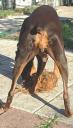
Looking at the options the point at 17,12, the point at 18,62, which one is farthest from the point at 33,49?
the point at 17,12

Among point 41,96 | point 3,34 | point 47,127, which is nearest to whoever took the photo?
point 47,127

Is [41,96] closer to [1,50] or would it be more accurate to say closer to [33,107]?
[33,107]

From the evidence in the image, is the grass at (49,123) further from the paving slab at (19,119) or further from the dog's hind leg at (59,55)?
the dog's hind leg at (59,55)

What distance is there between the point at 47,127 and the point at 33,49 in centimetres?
116

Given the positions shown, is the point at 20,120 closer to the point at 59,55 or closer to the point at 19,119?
the point at 19,119

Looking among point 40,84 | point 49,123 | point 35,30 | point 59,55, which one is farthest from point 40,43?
point 40,84

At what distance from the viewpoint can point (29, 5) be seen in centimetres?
2569

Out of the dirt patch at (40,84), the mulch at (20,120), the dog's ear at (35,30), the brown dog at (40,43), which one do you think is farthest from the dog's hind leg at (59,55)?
the dirt patch at (40,84)

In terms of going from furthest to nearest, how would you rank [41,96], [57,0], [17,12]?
[57,0] < [17,12] < [41,96]

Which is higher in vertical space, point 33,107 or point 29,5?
point 33,107

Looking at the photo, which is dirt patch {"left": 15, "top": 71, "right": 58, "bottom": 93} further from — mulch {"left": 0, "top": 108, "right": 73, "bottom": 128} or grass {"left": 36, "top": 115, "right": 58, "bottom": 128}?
grass {"left": 36, "top": 115, "right": 58, "bottom": 128}

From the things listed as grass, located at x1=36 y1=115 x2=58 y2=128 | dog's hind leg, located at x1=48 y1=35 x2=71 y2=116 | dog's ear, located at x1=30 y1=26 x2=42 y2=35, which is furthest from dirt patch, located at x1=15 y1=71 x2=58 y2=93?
dog's ear, located at x1=30 y1=26 x2=42 y2=35

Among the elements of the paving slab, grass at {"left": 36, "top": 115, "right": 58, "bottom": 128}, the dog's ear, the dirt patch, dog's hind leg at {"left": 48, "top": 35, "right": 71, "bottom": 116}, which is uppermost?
the dog's ear

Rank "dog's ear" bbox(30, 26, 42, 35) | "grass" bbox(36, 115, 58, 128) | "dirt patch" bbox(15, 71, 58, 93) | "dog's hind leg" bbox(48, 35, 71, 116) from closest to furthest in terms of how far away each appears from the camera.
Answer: "grass" bbox(36, 115, 58, 128)
"dog's ear" bbox(30, 26, 42, 35)
"dog's hind leg" bbox(48, 35, 71, 116)
"dirt patch" bbox(15, 71, 58, 93)
